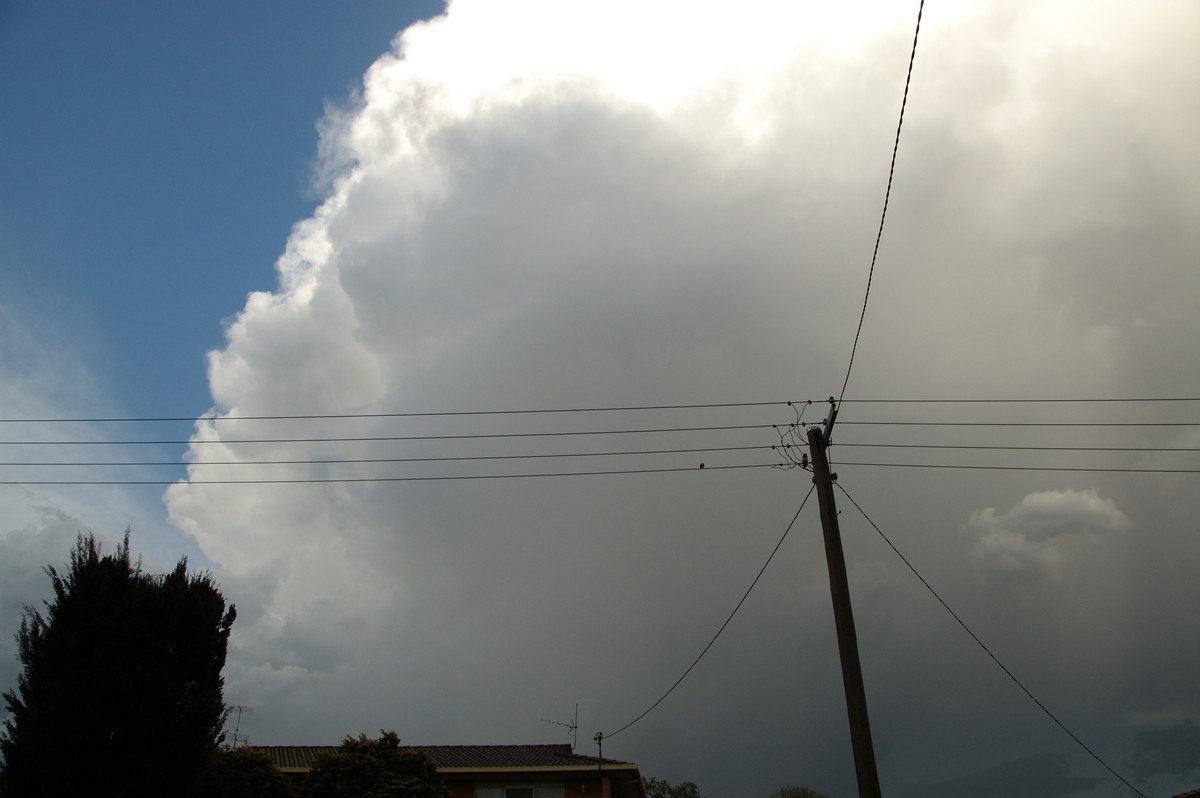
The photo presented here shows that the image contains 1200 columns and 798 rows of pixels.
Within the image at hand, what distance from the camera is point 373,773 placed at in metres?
21.5


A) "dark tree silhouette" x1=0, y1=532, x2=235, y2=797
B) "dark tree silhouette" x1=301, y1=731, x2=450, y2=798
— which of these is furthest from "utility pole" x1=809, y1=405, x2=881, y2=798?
"dark tree silhouette" x1=301, y1=731, x2=450, y2=798

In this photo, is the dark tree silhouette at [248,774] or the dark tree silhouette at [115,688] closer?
the dark tree silhouette at [115,688]

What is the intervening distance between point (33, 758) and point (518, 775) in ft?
59.2

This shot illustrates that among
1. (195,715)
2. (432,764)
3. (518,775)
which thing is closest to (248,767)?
(432,764)

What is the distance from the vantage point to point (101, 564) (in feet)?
51.4

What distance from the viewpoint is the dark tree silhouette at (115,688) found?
14062 mm

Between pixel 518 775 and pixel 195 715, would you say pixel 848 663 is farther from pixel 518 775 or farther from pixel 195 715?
pixel 518 775

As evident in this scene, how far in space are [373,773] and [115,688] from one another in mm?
8979

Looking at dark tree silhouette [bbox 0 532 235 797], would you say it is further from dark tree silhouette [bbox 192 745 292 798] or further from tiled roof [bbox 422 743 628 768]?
tiled roof [bbox 422 743 628 768]

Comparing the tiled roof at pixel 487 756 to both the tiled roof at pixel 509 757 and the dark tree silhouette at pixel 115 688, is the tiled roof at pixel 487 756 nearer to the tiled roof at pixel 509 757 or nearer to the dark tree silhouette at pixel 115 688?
the tiled roof at pixel 509 757

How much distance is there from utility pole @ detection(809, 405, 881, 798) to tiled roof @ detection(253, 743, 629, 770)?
18430mm

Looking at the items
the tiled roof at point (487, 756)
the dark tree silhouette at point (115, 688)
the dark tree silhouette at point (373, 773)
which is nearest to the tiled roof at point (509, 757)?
the tiled roof at point (487, 756)

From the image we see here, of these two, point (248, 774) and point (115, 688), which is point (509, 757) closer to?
point (248, 774)

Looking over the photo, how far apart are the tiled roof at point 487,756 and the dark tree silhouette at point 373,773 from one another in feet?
22.5
